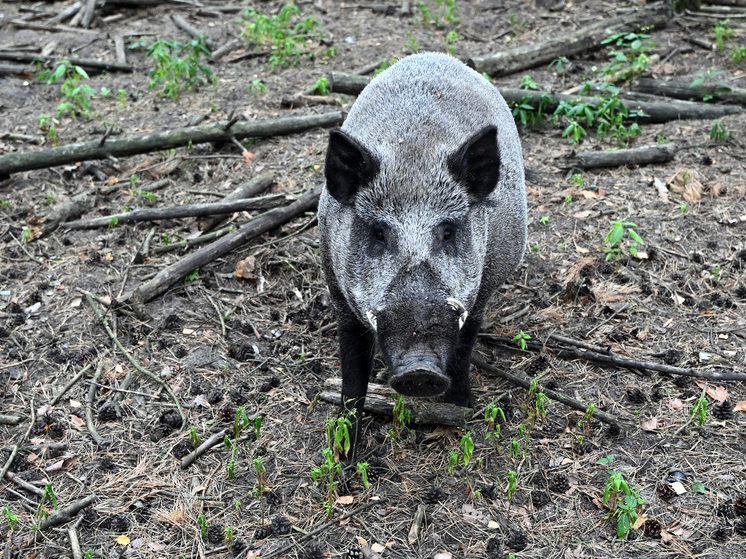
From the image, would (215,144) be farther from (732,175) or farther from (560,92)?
(732,175)

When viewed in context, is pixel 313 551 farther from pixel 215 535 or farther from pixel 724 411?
pixel 724 411

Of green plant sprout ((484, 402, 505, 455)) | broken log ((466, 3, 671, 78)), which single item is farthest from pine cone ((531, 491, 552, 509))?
broken log ((466, 3, 671, 78))

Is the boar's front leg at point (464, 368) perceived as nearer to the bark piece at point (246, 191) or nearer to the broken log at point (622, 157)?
the bark piece at point (246, 191)

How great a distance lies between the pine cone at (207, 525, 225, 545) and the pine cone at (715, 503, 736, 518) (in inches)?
110

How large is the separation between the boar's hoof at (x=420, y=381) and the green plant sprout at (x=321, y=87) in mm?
6298

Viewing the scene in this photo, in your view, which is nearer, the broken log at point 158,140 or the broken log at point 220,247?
the broken log at point 220,247

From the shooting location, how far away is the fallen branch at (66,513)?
398 centimetres

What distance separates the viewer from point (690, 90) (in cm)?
840

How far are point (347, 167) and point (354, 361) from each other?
130 cm

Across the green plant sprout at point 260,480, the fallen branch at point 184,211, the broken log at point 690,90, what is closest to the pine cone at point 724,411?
the green plant sprout at point 260,480

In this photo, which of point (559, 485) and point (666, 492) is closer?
point (666, 492)

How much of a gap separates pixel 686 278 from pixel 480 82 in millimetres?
2396

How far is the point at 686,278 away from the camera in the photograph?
5.80 m

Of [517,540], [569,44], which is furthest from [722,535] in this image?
[569,44]
